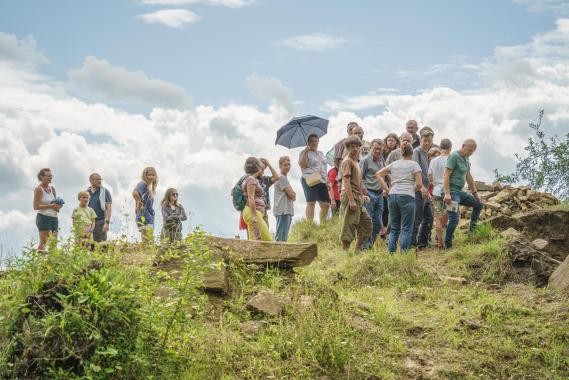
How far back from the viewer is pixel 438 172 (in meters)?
12.2

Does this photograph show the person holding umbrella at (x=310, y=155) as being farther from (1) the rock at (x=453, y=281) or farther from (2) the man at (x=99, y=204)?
(1) the rock at (x=453, y=281)

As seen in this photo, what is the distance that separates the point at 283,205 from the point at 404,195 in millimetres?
2301

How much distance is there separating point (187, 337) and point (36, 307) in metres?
1.48

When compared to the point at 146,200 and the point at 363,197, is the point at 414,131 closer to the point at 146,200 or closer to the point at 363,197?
the point at 363,197

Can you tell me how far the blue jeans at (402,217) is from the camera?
11195 millimetres

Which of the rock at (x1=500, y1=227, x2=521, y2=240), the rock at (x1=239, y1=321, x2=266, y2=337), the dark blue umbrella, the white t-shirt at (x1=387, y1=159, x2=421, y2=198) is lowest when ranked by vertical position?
the rock at (x1=239, y1=321, x2=266, y2=337)

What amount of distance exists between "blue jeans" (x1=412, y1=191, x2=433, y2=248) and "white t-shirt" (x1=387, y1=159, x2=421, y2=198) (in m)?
1.08

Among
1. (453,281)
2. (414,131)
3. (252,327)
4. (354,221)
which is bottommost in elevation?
(252,327)

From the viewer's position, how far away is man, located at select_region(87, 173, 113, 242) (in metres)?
12.4

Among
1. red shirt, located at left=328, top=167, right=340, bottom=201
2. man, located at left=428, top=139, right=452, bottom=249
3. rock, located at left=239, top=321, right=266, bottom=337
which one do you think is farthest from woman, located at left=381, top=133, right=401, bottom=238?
rock, located at left=239, top=321, right=266, bottom=337

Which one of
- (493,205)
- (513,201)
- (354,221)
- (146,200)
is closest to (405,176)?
(354,221)

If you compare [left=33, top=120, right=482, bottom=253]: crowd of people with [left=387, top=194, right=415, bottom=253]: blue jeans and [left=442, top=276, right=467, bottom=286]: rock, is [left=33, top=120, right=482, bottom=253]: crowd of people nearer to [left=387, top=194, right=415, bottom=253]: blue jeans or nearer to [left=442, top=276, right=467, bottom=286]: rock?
[left=387, top=194, right=415, bottom=253]: blue jeans

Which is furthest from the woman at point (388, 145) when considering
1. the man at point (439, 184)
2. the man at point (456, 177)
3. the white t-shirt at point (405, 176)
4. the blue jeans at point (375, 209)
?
the white t-shirt at point (405, 176)

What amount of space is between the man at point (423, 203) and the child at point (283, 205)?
7.43 feet
